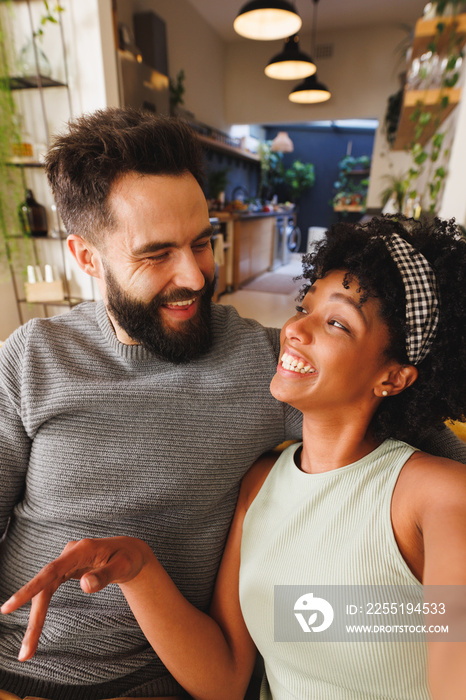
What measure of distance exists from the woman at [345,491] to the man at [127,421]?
109mm

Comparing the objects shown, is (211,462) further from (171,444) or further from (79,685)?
(79,685)

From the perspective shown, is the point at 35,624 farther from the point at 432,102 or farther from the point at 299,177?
the point at 299,177

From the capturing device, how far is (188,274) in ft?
3.24

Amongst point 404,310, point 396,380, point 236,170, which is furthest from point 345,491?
point 236,170

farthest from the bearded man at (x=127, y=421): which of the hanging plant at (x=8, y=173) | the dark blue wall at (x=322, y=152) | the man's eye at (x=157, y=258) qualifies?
the dark blue wall at (x=322, y=152)

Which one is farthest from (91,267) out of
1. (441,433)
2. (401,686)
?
(401,686)

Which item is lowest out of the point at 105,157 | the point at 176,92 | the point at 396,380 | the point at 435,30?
the point at 396,380

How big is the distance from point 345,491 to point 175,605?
0.42 m

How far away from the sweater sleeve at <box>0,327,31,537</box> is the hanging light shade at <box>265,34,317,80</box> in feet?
16.4

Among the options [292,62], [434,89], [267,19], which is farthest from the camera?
[292,62]

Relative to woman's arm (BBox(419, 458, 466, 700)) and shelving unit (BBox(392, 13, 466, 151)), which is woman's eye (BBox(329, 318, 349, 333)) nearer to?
woman's arm (BBox(419, 458, 466, 700))

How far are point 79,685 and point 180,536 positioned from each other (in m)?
0.35

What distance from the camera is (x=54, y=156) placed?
109 centimetres

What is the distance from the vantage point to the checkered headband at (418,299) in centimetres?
78
